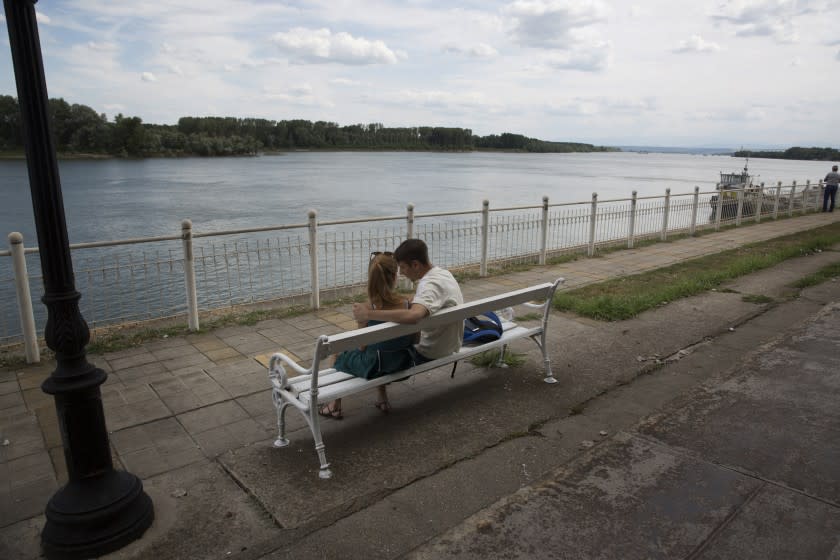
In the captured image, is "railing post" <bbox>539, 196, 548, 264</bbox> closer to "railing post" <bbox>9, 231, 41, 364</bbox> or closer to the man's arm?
the man's arm

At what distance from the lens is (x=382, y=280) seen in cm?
407

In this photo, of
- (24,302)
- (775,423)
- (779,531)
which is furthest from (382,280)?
Result: (24,302)

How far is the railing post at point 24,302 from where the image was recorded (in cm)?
558

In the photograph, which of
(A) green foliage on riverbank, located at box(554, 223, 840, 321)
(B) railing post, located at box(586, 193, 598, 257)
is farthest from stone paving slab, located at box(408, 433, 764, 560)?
(B) railing post, located at box(586, 193, 598, 257)

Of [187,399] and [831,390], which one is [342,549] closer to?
[187,399]

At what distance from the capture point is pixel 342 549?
116 inches

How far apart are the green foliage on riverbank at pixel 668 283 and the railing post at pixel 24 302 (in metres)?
5.81

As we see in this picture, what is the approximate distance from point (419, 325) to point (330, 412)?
40.7 inches

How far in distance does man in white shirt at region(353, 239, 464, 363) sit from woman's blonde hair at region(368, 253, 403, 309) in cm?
8

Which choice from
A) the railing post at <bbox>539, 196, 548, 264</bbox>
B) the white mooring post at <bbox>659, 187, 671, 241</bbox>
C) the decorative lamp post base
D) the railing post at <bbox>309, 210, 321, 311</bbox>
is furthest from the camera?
the white mooring post at <bbox>659, 187, 671, 241</bbox>

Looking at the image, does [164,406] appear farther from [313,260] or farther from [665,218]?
[665,218]

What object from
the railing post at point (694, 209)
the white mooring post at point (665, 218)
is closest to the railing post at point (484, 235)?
the white mooring post at point (665, 218)

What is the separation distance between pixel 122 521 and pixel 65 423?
0.58 metres

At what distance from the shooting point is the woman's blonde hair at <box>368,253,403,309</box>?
405cm
